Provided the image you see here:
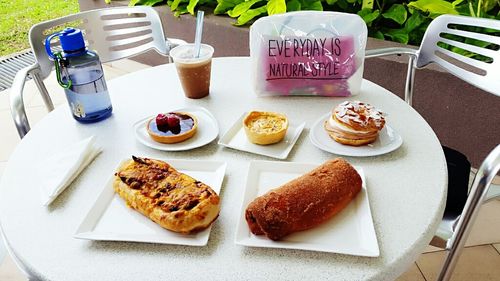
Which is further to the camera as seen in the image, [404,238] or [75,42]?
[75,42]

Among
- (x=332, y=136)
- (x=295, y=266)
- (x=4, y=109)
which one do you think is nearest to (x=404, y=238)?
(x=295, y=266)

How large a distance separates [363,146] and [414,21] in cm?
156

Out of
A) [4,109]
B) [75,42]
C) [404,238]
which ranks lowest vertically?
[4,109]

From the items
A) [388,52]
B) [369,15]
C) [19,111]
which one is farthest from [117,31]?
[369,15]

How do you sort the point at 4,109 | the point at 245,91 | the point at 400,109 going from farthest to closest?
the point at 4,109 → the point at 245,91 → the point at 400,109

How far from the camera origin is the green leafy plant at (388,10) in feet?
6.84

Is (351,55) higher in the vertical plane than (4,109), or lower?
higher

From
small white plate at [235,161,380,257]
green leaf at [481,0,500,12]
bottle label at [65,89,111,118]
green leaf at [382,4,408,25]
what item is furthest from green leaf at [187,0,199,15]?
small white plate at [235,161,380,257]

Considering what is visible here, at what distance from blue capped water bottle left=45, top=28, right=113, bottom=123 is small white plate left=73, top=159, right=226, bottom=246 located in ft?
1.01

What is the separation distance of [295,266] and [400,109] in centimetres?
64

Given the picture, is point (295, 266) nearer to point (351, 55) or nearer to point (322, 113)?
point (322, 113)

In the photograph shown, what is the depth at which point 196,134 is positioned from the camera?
1046mm

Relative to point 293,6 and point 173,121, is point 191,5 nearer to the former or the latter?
point 293,6

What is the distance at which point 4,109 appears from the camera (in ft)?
9.68
